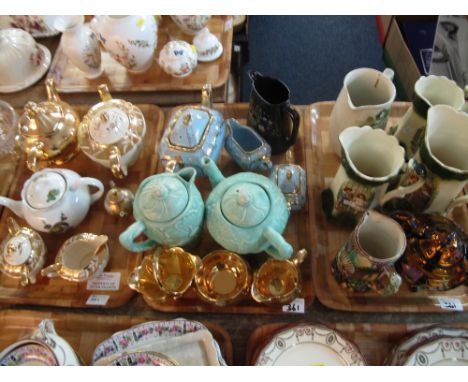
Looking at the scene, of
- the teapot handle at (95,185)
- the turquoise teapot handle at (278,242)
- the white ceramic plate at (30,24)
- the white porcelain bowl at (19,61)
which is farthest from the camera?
the white ceramic plate at (30,24)

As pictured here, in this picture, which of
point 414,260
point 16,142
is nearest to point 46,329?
point 16,142

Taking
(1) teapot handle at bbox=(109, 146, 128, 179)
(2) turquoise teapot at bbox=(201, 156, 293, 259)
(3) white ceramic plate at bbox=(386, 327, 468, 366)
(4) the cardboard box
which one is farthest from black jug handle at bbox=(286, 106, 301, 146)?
(4) the cardboard box

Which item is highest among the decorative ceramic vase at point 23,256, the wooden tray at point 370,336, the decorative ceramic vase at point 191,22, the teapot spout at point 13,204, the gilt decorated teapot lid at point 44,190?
the decorative ceramic vase at point 191,22

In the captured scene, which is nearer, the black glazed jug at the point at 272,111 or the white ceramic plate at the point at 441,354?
the white ceramic plate at the point at 441,354

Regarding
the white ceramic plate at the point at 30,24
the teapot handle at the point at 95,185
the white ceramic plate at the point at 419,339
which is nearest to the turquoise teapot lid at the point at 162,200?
the teapot handle at the point at 95,185

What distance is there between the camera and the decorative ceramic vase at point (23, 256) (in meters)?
0.86

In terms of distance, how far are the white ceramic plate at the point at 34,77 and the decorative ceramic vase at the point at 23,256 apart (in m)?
0.56

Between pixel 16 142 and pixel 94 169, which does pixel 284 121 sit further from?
pixel 16 142

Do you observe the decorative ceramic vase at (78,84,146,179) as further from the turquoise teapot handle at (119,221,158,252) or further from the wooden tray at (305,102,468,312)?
the wooden tray at (305,102,468,312)

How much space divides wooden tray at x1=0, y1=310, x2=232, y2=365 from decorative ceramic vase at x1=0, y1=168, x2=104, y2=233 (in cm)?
20

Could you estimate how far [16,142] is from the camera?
1089 mm

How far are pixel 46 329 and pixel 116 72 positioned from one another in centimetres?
81

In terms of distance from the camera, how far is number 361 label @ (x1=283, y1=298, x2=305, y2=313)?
82 cm

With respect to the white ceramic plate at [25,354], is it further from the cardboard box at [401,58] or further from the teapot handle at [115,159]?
the cardboard box at [401,58]
